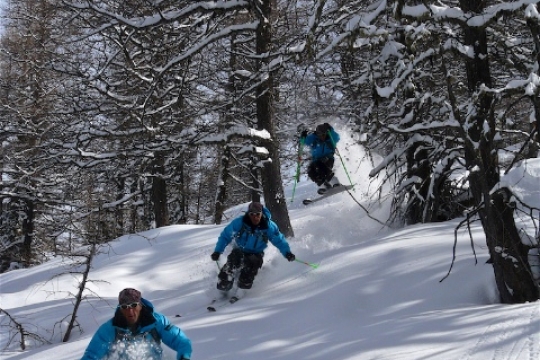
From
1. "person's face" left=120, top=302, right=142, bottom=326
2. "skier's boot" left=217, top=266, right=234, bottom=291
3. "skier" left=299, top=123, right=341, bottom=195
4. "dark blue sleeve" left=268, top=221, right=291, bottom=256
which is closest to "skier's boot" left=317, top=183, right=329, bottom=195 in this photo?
"skier" left=299, top=123, right=341, bottom=195

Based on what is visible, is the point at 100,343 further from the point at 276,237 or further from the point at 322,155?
the point at 322,155

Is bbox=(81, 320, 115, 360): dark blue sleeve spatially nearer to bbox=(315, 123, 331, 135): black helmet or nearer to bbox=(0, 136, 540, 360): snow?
bbox=(0, 136, 540, 360): snow

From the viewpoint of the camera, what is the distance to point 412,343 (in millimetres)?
4809

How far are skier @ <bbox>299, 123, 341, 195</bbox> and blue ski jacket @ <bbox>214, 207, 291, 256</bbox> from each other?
11.0 feet

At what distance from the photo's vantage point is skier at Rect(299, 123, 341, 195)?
11.5 metres

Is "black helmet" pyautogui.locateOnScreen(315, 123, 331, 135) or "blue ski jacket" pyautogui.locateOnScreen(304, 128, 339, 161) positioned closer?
"black helmet" pyautogui.locateOnScreen(315, 123, 331, 135)

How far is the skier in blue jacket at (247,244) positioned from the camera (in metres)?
8.14

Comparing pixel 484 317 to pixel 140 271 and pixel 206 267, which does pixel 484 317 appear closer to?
pixel 206 267

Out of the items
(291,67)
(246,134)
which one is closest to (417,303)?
(246,134)

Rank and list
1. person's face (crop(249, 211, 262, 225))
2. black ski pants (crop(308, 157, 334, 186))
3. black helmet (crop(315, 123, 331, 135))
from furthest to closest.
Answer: black ski pants (crop(308, 157, 334, 186)), black helmet (crop(315, 123, 331, 135)), person's face (crop(249, 211, 262, 225))

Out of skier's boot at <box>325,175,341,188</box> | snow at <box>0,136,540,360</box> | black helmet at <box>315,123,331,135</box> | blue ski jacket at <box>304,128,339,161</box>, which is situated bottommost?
snow at <box>0,136,540,360</box>

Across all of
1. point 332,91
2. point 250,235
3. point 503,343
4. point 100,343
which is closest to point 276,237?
point 250,235

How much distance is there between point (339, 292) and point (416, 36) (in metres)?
3.39

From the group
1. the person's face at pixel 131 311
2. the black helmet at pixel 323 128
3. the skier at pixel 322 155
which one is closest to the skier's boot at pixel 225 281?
the person's face at pixel 131 311
